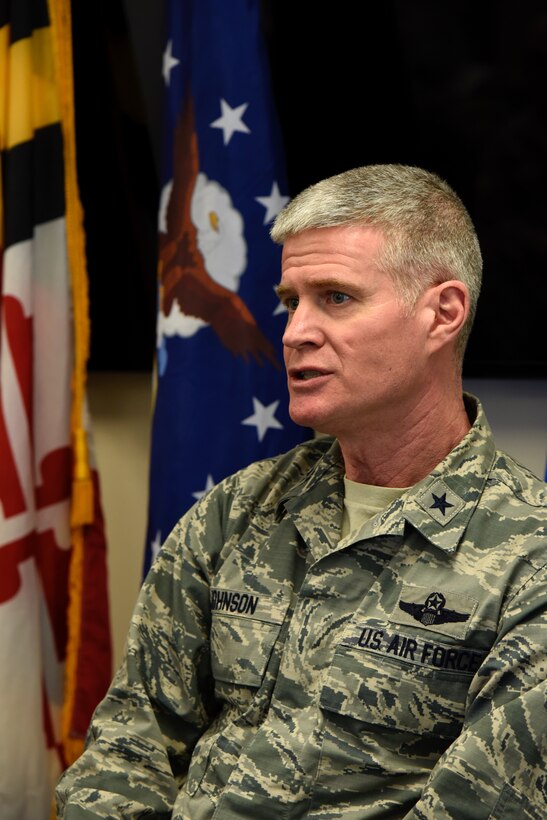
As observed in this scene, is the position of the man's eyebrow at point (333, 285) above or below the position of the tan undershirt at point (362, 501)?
above

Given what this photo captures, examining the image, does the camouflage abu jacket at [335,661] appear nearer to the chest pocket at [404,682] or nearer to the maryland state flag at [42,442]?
the chest pocket at [404,682]

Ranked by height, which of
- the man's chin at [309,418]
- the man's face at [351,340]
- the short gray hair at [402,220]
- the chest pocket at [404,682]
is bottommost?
the chest pocket at [404,682]

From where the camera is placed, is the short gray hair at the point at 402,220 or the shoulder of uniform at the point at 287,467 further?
the shoulder of uniform at the point at 287,467

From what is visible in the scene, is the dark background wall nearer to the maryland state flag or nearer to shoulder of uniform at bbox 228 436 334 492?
the maryland state flag

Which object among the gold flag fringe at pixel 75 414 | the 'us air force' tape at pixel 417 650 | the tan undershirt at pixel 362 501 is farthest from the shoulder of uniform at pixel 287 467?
the gold flag fringe at pixel 75 414

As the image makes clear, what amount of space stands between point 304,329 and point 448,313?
0.21 meters

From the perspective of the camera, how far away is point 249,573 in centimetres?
149

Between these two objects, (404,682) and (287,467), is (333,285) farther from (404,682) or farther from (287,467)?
(404,682)

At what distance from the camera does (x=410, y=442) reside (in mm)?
1468

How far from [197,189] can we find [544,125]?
2.31 feet

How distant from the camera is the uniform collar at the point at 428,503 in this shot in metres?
1.34

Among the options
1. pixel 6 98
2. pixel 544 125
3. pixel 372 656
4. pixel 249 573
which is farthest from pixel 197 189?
pixel 372 656

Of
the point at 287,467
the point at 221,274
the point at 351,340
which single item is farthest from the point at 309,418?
the point at 221,274

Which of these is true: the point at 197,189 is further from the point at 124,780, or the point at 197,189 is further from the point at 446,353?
the point at 124,780
